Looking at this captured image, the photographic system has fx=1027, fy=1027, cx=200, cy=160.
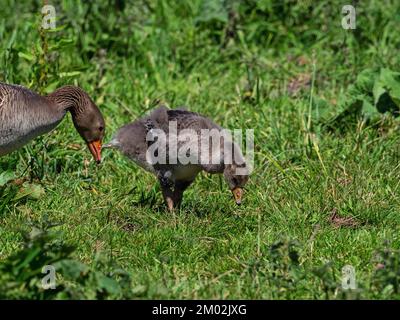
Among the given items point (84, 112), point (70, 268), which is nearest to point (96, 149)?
point (84, 112)

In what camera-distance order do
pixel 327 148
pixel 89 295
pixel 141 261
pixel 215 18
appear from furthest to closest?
pixel 215 18 → pixel 327 148 → pixel 141 261 → pixel 89 295

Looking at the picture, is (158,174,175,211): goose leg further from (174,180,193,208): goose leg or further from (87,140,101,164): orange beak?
(87,140,101,164): orange beak

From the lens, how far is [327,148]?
7840mm

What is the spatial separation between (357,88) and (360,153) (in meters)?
1.21

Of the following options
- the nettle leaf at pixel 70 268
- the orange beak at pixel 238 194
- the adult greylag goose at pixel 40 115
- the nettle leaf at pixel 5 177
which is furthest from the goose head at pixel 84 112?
the nettle leaf at pixel 70 268

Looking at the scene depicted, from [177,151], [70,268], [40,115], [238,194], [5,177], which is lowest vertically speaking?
[70,268]

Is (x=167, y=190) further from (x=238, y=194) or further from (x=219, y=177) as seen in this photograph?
(x=219, y=177)

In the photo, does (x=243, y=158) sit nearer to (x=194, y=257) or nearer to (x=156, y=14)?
(x=194, y=257)

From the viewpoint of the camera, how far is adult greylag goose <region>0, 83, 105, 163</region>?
21.7 ft

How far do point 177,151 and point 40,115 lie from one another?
928 millimetres

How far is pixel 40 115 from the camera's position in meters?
6.73

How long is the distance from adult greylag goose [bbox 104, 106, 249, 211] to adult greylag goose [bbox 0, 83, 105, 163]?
18cm

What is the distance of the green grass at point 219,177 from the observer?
232 inches
